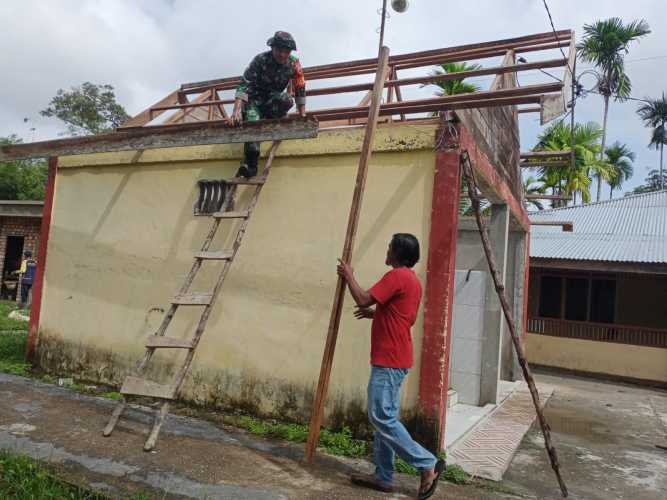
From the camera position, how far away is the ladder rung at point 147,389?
3.80 m

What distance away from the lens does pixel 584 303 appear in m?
12.6

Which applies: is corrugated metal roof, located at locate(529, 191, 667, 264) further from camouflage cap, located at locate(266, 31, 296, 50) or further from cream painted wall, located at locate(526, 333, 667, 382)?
camouflage cap, located at locate(266, 31, 296, 50)

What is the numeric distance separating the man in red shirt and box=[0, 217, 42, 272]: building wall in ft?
44.4

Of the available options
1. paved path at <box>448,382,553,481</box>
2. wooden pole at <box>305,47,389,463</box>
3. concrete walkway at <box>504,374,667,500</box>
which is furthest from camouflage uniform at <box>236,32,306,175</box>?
concrete walkway at <box>504,374,667,500</box>

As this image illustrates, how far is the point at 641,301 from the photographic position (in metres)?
12.3

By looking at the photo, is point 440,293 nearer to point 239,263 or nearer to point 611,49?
point 239,263

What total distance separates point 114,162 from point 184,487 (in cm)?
426

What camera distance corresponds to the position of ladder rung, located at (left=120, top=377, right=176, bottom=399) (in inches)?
149

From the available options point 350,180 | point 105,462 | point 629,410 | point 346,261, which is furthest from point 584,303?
point 105,462

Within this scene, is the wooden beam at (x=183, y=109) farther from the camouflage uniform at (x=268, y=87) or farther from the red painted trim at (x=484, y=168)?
the red painted trim at (x=484, y=168)

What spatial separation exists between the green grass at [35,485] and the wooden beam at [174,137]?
9.03ft

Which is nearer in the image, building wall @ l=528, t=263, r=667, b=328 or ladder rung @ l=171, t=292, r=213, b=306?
ladder rung @ l=171, t=292, r=213, b=306

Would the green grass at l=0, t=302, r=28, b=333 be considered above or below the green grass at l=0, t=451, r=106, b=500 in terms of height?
above

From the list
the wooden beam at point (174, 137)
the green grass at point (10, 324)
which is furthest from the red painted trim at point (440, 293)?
the green grass at point (10, 324)
